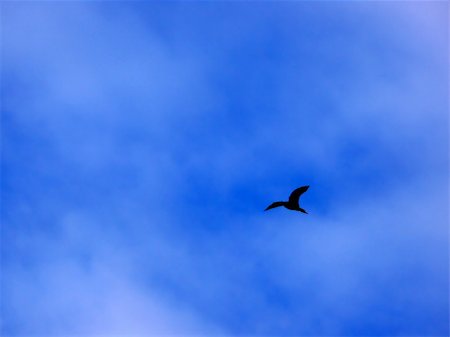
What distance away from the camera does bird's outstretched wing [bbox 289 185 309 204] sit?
40.9 metres

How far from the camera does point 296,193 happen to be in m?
41.3

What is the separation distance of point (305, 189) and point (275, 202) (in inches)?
85.4

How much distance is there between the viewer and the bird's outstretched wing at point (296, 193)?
4092cm

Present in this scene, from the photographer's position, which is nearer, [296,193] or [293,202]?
[296,193]

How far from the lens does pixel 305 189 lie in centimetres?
4097

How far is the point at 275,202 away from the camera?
41125mm
